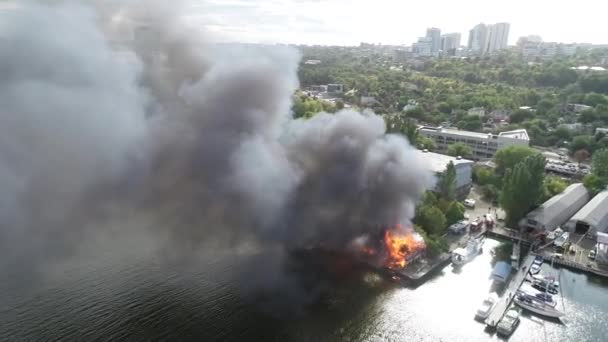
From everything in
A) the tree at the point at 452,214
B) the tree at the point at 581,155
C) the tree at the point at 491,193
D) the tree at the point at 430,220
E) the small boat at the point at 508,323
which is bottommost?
the tree at the point at 581,155

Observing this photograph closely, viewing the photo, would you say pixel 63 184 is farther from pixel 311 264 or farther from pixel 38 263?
pixel 311 264

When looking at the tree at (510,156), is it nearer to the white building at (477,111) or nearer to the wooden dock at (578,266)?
the wooden dock at (578,266)

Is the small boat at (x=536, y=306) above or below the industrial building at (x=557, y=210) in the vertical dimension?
below

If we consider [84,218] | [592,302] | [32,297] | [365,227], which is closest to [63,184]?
[84,218]

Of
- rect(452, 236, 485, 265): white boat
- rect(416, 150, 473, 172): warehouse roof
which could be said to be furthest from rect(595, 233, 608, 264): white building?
rect(416, 150, 473, 172): warehouse roof

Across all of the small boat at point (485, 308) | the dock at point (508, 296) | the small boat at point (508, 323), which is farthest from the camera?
the small boat at point (485, 308)

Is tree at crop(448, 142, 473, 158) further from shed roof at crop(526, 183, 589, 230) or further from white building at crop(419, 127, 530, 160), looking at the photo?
shed roof at crop(526, 183, 589, 230)

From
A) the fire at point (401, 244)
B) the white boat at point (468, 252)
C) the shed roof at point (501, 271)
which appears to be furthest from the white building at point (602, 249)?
the fire at point (401, 244)

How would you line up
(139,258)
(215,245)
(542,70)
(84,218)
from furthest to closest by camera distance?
(542,70) < (215,245) < (139,258) < (84,218)
